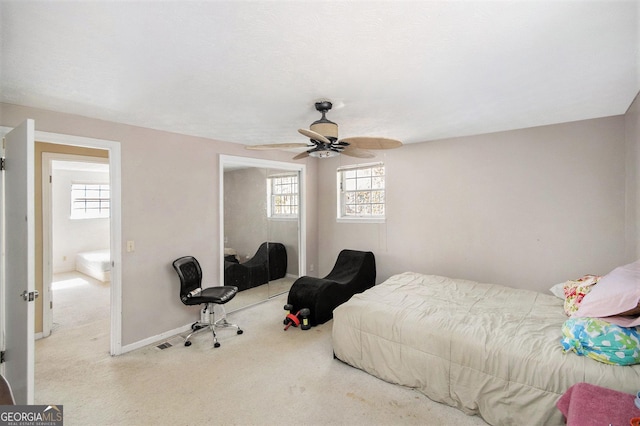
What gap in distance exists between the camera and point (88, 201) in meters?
6.80

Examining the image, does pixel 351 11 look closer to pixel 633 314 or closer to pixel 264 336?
pixel 633 314

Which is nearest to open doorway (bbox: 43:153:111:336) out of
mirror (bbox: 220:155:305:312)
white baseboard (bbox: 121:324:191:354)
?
white baseboard (bbox: 121:324:191:354)

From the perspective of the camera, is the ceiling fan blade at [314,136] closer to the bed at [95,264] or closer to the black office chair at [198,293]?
the black office chair at [198,293]

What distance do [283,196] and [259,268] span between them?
1310mm

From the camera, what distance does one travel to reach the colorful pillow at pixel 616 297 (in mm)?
1641

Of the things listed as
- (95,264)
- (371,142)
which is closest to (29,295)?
(371,142)

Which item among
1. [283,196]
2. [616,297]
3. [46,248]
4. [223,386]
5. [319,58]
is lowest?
[223,386]

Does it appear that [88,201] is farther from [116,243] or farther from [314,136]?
[314,136]

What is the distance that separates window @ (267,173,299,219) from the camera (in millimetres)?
4602

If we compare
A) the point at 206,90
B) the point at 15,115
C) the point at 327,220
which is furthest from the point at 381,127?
the point at 15,115

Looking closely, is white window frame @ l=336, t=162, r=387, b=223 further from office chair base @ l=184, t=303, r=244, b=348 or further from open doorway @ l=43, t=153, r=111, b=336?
open doorway @ l=43, t=153, r=111, b=336

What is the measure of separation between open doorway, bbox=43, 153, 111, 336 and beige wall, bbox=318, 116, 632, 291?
4.97 metres

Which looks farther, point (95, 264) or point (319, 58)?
point (95, 264)

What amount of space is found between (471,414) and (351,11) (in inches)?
107
